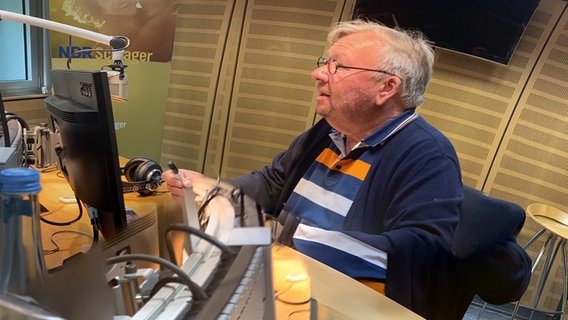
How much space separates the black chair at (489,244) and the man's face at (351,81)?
1.27 feet

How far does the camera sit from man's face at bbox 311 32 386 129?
1.27 meters

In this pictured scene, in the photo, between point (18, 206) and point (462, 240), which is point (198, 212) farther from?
point (462, 240)

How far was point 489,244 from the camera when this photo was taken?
113cm

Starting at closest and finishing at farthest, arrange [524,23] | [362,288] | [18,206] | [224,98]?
[18,206] < [362,288] < [524,23] < [224,98]

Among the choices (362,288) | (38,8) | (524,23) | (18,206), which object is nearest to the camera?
(18,206)

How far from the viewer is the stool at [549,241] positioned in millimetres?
1760

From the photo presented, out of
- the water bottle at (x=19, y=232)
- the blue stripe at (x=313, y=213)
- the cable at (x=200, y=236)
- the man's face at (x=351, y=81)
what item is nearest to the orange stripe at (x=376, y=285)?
the blue stripe at (x=313, y=213)

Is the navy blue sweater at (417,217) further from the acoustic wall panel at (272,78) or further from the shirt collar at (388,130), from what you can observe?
the acoustic wall panel at (272,78)

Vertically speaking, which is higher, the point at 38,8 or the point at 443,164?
the point at 38,8

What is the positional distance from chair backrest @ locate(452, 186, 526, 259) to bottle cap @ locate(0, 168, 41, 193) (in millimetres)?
1046

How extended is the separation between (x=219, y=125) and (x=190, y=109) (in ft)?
0.44

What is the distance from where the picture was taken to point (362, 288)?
935 mm

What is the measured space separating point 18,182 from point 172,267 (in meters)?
0.13

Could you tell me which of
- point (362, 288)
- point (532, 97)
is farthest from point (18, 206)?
point (532, 97)
